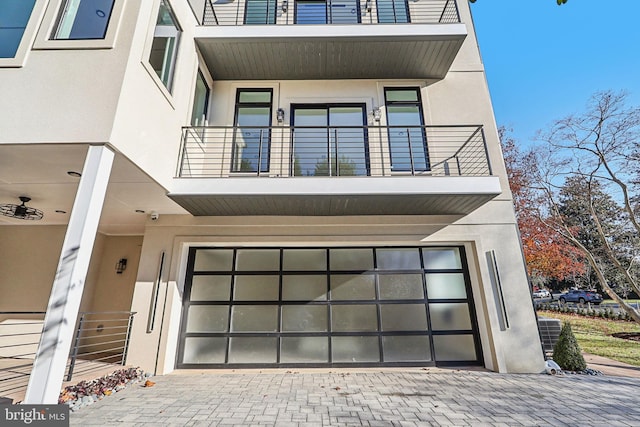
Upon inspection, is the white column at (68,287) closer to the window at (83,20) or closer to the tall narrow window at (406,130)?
the window at (83,20)

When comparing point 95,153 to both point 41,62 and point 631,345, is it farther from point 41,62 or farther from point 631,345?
point 631,345

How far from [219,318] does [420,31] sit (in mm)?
7618

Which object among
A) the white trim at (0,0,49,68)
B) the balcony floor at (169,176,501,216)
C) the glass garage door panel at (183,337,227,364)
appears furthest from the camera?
the glass garage door panel at (183,337,227,364)

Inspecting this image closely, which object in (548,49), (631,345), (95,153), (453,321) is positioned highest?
(548,49)

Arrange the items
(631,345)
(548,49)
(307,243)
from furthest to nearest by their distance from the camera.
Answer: (548,49) → (631,345) → (307,243)

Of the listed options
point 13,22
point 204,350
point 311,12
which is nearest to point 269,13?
point 311,12

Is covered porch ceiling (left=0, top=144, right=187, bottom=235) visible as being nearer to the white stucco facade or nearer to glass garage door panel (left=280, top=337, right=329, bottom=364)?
the white stucco facade

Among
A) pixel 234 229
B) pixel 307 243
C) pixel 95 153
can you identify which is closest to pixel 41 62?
pixel 95 153

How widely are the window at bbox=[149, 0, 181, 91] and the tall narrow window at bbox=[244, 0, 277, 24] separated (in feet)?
9.71

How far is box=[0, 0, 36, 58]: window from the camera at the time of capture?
12.3 ft

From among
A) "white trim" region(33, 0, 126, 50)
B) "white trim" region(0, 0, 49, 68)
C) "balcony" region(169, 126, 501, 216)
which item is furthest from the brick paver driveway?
"white trim" region(33, 0, 126, 50)

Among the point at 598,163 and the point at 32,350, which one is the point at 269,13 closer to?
the point at 32,350

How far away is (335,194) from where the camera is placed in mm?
5156

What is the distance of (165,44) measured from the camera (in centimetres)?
491
